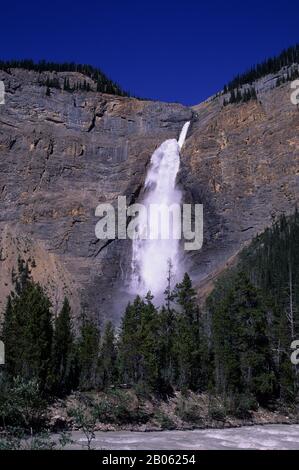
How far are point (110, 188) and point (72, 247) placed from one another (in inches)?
574

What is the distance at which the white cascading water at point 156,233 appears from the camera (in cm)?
9856

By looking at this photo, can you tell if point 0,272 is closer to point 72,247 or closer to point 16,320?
point 72,247

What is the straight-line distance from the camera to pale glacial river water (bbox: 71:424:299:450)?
95.0ft

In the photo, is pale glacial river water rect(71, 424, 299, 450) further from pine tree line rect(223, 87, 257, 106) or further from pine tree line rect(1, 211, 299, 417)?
pine tree line rect(223, 87, 257, 106)

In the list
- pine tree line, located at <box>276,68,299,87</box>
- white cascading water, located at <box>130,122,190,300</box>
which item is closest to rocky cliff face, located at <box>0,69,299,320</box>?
white cascading water, located at <box>130,122,190,300</box>

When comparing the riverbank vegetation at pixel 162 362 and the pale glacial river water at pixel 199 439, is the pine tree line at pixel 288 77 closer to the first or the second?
the riverbank vegetation at pixel 162 362

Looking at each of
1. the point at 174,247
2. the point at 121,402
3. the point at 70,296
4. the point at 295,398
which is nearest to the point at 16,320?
the point at 121,402

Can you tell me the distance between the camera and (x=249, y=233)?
96.9 meters

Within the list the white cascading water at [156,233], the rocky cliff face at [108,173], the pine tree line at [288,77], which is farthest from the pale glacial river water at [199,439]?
the pine tree line at [288,77]

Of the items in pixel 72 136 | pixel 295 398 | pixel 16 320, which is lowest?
pixel 295 398

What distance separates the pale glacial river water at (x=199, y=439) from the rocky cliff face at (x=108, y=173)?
169 ft

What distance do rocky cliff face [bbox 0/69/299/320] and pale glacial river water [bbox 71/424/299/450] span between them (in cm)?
5141

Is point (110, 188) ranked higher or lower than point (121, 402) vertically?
higher
